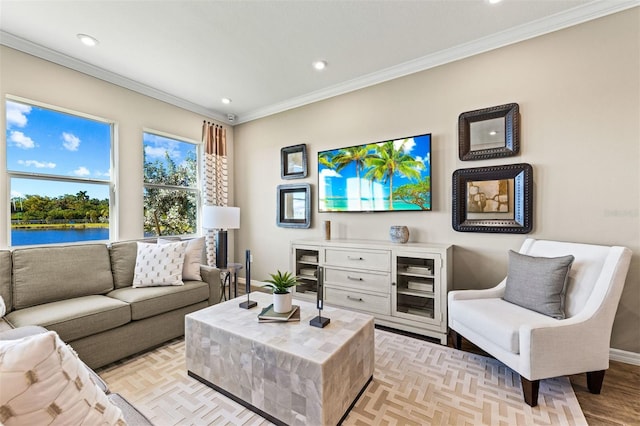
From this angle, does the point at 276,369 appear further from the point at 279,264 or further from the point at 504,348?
the point at 279,264

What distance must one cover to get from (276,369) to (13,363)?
109 centimetres

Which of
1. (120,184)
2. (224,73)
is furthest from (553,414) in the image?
(120,184)

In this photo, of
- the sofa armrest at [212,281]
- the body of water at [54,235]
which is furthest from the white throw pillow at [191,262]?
the body of water at [54,235]

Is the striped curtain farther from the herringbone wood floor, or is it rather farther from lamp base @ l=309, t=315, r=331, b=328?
the herringbone wood floor

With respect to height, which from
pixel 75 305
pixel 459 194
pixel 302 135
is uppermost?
pixel 302 135

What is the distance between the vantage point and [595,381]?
1729 millimetres

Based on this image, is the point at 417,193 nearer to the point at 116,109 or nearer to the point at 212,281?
the point at 212,281

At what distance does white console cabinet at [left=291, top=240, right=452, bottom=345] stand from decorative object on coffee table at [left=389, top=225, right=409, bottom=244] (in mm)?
93

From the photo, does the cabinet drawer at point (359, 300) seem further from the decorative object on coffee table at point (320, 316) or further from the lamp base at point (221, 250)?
the lamp base at point (221, 250)

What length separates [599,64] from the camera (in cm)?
214

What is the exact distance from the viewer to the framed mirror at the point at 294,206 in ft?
12.1

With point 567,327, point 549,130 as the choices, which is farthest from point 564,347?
point 549,130

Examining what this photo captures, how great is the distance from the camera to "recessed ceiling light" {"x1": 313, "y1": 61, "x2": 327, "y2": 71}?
113 inches

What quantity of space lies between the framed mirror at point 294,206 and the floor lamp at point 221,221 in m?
0.66
